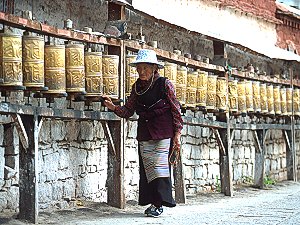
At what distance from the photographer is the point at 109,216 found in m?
8.70

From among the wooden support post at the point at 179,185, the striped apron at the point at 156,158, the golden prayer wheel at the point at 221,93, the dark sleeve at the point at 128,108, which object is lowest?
the wooden support post at the point at 179,185

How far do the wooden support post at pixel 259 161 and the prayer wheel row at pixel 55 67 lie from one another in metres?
5.71

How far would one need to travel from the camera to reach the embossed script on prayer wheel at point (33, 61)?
7797 millimetres

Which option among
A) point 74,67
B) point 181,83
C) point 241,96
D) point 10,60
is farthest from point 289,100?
point 10,60

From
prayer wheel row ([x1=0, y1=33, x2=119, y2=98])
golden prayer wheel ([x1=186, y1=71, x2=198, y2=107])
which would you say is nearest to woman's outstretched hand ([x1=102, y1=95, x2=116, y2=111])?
prayer wheel row ([x1=0, y1=33, x2=119, y2=98])

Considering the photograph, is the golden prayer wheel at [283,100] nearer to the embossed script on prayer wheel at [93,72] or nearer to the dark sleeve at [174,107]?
the dark sleeve at [174,107]

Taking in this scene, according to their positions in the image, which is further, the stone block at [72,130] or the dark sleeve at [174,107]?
the stone block at [72,130]

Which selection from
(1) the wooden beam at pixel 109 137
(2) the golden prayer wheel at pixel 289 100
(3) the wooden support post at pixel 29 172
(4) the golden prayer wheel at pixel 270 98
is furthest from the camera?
(2) the golden prayer wheel at pixel 289 100

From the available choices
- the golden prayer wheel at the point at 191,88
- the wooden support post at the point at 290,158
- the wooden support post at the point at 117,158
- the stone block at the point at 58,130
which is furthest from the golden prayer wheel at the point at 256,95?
the stone block at the point at 58,130

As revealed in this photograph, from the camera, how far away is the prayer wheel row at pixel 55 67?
24.8 feet

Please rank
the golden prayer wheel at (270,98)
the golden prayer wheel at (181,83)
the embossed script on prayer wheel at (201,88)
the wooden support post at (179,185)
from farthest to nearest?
1. the golden prayer wheel at (270,98)
2. the embossed script on prayer wheel at (201,88)
3. the golden prayer wheel at (181,83)
4. the wooden support post at (179,185)

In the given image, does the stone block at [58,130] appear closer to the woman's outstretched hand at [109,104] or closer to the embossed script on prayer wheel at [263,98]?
the woman's outstretched hand at [109,104]

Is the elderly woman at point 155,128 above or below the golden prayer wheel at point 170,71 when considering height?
below

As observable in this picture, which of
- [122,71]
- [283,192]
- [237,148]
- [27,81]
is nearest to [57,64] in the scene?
[27,81]
